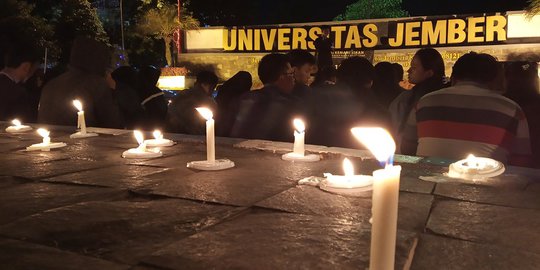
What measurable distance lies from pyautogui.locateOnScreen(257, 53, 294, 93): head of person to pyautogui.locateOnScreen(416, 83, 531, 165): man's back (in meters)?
1.66

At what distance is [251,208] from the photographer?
1.97m

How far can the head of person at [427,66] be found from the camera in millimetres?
4676

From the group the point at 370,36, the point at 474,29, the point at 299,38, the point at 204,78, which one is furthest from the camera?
the point at 299,38

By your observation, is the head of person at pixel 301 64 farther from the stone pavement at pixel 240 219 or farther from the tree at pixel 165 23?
the tree at pixel 165 23

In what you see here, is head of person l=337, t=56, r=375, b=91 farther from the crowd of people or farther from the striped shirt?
the striped shirt

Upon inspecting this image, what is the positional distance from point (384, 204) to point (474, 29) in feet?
47.1

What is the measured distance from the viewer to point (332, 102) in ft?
15.1

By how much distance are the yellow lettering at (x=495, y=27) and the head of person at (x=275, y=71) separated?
10.7 metres

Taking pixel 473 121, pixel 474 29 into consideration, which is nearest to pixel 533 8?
pixel 474 29

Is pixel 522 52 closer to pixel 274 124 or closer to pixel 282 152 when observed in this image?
pixel 274 124

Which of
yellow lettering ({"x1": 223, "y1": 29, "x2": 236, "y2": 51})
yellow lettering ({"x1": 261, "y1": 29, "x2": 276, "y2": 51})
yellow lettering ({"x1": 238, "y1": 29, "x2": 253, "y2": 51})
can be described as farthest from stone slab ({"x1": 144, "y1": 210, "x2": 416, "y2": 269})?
yellow lettering ({"x1": 223, "y1": 29, "x2": 236, "y2": 51})

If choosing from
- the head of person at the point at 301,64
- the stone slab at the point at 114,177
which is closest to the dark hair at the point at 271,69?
the head of person at the point at 301,64

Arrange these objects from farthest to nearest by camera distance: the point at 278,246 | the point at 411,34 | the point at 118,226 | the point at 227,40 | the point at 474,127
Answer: the point at 227,40 < the point at 411,34 < the point at 474,127 < the point at 118,226 < the point at 278,246

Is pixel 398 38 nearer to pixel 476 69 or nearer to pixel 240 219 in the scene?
pixel 476 69
